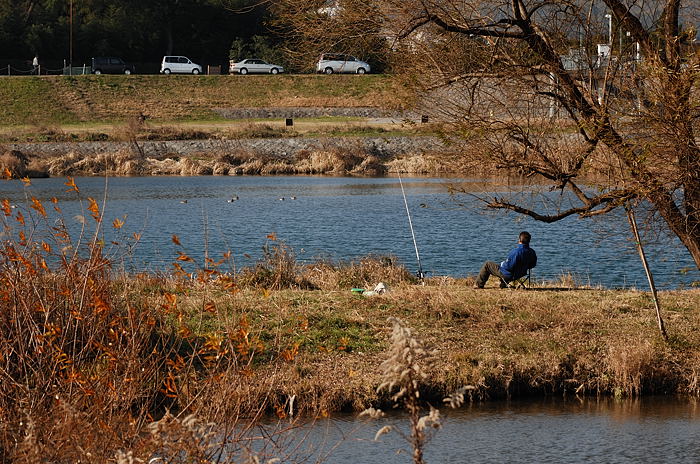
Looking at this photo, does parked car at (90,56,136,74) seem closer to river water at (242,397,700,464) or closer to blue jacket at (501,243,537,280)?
blue jacket at (501,243,537,280)

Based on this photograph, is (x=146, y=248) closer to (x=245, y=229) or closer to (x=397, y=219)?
(x=245, y=229)

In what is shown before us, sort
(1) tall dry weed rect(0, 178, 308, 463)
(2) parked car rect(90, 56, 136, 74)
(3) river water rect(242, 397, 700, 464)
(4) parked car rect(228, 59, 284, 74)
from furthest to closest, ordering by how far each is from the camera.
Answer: (2) parked car rect(90, 56, 136, 74) < (4) parked car rect(228, 59, 284, 74) < (3) river water rect(242, 397, 700, 464) < (1) tall dry weed rect(0, 178, 308, 463)

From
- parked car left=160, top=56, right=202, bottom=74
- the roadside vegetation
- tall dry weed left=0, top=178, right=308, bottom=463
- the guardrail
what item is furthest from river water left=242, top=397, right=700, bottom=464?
parked car left=160, top=56, right=202, bottom=74

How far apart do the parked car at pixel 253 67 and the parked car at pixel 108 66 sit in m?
A: 8.09

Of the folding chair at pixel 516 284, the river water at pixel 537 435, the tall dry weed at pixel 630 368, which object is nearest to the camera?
the river water at pixel 537 435

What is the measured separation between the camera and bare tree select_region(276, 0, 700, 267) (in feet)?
40.6

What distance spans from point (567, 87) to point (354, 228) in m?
19.2

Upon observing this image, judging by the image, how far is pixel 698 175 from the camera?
12.4 metres

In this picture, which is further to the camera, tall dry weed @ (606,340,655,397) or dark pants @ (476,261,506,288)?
dark pants @ (476,261,506,288)

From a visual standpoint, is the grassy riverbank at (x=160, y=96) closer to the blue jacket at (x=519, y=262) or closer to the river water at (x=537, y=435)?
the blue jacket at (x=519, y=262)

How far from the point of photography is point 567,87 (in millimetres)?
13133

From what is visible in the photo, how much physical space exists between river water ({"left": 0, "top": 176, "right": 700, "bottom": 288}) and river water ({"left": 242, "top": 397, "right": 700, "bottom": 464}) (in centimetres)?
292

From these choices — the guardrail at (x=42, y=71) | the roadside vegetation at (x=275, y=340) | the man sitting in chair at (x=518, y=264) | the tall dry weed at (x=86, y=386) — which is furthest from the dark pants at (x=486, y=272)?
the guardrail at (x=42, y=71)

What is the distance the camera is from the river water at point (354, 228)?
23.2 m
